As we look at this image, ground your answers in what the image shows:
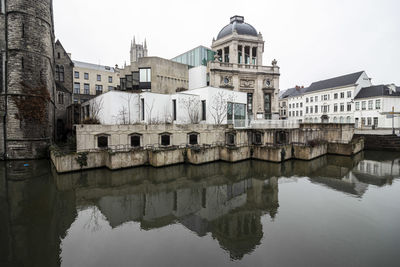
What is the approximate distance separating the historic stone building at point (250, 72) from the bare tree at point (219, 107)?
26.4 feet

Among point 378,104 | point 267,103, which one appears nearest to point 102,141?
point 267,103

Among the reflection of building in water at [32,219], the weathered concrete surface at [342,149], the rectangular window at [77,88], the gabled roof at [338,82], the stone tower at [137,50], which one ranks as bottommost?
the reflection of building in water at [32,219]

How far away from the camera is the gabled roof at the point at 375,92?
Result: 142 feet

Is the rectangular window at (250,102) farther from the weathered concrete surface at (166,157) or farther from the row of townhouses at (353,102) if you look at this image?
the weathered concrete surface at (166,157)

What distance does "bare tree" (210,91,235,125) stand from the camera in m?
26.2

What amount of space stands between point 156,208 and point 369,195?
12.7 meters

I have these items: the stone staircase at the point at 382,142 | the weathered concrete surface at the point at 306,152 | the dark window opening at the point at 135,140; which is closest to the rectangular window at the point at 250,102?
the weathered concrete surface at the point at 306,152

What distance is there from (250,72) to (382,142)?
23650 millimetres

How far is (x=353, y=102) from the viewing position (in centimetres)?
4825

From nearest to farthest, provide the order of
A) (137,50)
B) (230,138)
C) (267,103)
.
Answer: (230,138) → (267,103) → (137,50)

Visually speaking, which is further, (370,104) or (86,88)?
(86,88)

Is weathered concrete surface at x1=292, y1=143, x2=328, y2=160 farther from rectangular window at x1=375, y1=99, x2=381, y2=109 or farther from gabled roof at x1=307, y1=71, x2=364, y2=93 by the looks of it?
gabled roof at x1=307, y1=71, x2=364, y2=93

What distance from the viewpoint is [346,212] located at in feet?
31.7

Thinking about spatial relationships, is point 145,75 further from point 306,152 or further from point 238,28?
point 306,152
